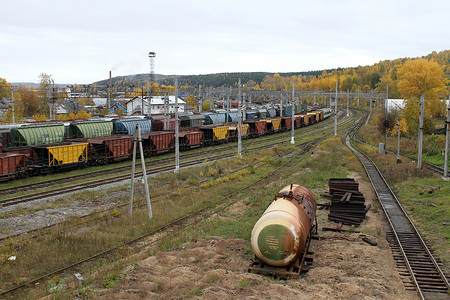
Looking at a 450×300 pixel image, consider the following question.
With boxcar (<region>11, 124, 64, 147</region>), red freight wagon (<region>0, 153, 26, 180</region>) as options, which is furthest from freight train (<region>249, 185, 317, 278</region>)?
boxcar (<region>11, 124, 64, 147</region>)

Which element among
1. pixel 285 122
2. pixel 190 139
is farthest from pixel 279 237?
pixel 285 122

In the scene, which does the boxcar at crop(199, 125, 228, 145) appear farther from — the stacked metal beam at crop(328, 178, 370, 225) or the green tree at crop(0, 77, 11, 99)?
the green tree at crop(0, 77, 11, 99)

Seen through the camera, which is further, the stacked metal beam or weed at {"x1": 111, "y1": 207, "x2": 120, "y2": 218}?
weed at {"x1": 111, "y1": 207, "x2": 120, "y2": 218}

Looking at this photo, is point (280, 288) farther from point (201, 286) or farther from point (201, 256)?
point (201, 256)

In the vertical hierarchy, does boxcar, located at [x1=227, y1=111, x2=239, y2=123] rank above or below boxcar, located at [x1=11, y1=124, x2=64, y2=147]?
above

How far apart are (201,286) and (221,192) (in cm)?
1397

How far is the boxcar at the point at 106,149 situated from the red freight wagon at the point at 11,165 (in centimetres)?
625

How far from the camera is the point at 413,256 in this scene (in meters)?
14.3

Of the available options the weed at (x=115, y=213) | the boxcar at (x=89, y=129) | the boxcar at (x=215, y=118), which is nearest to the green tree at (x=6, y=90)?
the boxcar at (x=215, y=118)

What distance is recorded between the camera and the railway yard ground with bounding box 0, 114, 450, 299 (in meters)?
11.2

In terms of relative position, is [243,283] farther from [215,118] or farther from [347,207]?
[215,118]

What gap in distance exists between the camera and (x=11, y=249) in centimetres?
1473

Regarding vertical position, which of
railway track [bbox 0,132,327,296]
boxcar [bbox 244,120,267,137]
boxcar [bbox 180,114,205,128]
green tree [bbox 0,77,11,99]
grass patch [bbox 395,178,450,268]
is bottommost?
railway track [bbox 0,132,327,296]

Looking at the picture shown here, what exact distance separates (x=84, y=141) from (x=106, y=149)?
A: 2.08m
